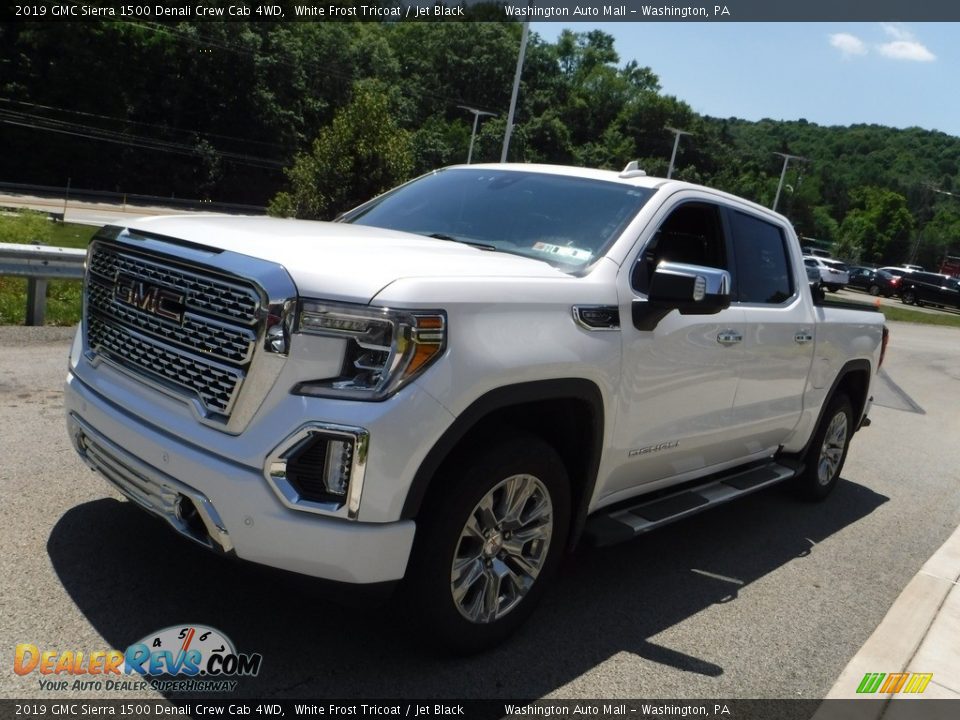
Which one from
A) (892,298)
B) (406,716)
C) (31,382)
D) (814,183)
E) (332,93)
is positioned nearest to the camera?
(406,716)

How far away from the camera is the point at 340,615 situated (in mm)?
3707

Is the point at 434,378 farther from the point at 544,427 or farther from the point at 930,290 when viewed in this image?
the point at 930,290

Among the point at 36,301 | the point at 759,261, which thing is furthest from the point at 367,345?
the point at 36,301

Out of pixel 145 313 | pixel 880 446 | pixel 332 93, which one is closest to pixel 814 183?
pixel 332 93

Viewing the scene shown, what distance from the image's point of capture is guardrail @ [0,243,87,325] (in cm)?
812

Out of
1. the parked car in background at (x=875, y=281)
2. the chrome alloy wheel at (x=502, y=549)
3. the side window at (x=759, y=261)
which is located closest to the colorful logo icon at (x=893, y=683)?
the chrome alloy wheel at (x=502, y=549)

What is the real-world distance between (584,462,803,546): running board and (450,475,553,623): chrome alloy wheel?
0.40m

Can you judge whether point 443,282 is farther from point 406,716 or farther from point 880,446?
point 880,446

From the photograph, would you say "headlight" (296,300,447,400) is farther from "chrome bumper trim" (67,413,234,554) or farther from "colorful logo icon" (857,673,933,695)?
"colorful logo icon" (857,673,933,695)

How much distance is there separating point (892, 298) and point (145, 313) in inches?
2095

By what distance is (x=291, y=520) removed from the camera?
9.47 feet

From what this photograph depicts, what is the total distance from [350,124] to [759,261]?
26715 millimetres

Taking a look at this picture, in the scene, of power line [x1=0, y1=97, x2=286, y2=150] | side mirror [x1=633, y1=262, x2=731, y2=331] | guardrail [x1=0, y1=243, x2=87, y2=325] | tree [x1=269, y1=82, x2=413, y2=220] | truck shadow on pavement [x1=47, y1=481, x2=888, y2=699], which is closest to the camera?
truck shadow on pavement [x1=47, y1=481, x2=888, y2=699]

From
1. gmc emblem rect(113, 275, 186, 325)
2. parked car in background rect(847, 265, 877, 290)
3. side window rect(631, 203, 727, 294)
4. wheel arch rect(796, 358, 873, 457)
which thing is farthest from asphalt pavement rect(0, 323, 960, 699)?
parked car in background rect(847, 265, 877, 290)
